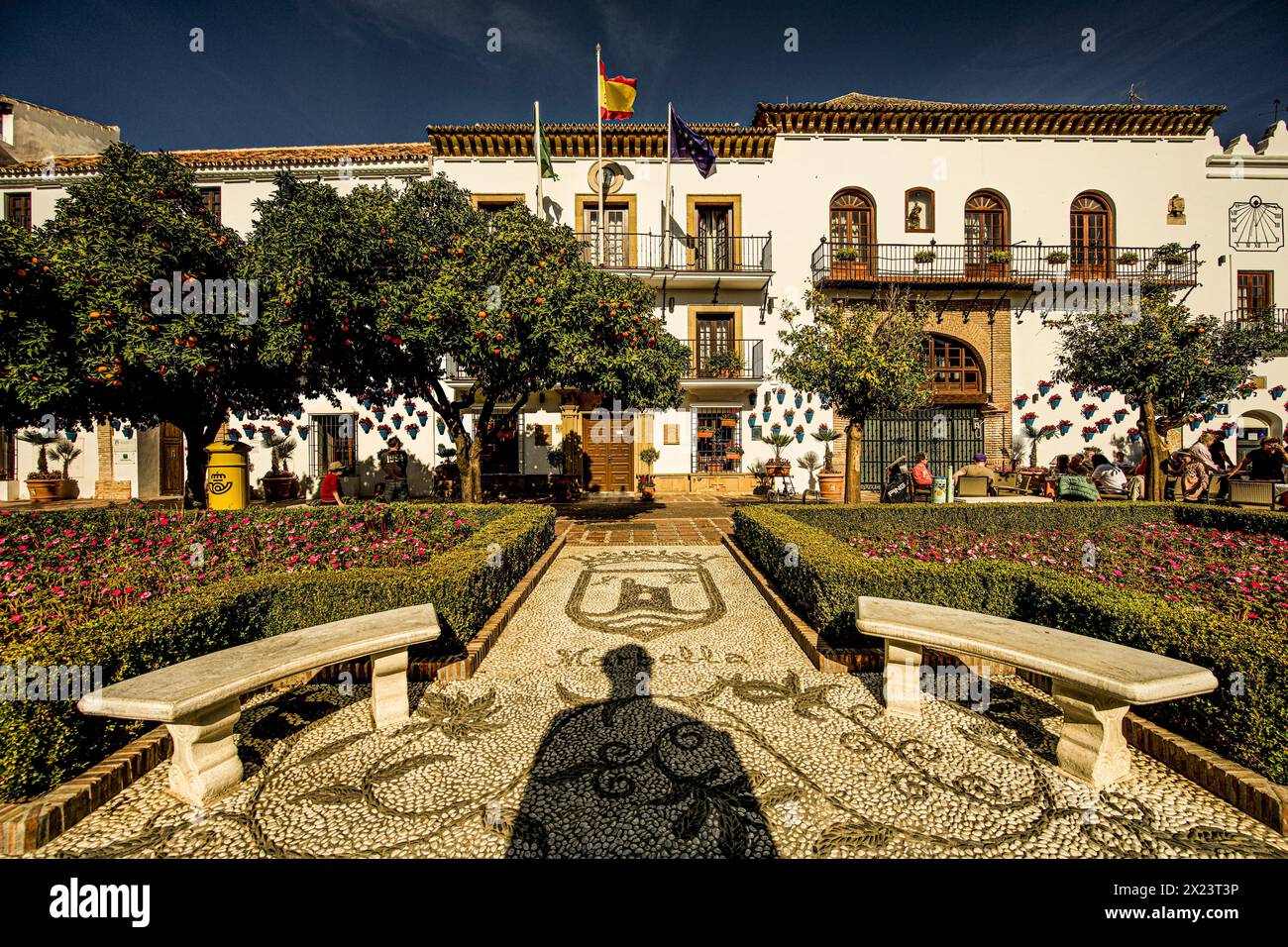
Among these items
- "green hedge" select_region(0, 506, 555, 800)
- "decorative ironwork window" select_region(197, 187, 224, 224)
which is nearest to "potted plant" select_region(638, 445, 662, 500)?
"green hedge" select_region(0, 506, 555, 800)

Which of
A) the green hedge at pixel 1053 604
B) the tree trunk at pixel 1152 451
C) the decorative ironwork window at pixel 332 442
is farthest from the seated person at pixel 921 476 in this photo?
the decorative ironwork window at pixel 332 442

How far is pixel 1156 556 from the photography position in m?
6.13

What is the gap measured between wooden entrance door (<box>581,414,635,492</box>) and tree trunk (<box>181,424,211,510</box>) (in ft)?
30.8

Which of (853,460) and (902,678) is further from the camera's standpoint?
(853,460)

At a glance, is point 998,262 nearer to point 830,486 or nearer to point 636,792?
point 830,486

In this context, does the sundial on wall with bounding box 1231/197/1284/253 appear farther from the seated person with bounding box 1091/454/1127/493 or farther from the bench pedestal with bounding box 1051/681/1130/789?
the bench pedestal with bounding box 1051/681/1130/789

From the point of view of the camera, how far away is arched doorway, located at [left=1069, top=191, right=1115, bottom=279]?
16281mm

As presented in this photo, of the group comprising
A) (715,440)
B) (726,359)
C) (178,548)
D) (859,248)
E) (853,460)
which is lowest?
(178,548)

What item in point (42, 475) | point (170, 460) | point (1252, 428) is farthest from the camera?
point (1252, 428)

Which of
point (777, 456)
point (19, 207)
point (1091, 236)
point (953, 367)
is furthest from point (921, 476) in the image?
point (19, 207)

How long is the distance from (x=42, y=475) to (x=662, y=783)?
2144 centimetres

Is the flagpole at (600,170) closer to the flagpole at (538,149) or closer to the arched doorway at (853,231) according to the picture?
the flagpole at (538,149)
